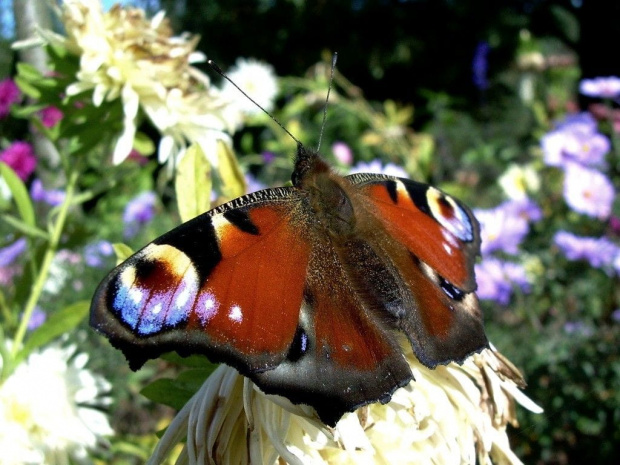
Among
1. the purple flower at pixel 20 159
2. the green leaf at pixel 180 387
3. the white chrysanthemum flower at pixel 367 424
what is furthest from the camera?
the purple flower at pixel 20 159

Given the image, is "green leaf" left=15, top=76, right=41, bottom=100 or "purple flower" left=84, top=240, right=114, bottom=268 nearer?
"green leaf" left=15, top=76, right=41, bottom=100

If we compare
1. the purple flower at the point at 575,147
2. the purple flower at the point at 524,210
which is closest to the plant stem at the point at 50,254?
the purple flower at the point at 524,210

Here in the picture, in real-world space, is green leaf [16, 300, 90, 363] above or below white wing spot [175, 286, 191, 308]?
below

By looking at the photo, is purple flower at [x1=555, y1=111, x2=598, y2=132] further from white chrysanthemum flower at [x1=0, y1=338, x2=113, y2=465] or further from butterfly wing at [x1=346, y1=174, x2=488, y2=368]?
white chrysanthemum flower at [x1=0, y1=338, x2=113, y2=465]

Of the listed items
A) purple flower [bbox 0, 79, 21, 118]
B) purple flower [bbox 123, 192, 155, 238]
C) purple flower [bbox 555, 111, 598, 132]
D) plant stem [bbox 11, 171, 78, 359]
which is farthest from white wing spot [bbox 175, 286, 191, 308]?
purple flower [bbox 123, 192, 155, 238]

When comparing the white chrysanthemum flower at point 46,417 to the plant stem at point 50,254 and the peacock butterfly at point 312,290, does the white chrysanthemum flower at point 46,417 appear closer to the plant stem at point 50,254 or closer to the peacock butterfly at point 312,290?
the plant stem at point 50,254

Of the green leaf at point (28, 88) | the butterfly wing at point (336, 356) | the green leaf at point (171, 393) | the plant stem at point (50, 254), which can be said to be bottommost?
the plant stem at point (50, 254)

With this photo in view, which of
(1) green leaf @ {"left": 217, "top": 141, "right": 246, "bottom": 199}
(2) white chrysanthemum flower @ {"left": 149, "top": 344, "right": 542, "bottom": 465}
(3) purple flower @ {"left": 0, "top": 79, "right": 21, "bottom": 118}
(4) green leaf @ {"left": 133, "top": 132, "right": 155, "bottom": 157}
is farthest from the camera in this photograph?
(3) purple flower @ {"left": 0, "top": 79, "right": 21, "bottom": 118}

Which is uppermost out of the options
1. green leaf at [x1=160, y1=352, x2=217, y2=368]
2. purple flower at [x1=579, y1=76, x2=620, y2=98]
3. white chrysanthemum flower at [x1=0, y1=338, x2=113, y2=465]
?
green leaf at [x1=160, y1=352, x2=217, y2=368]
